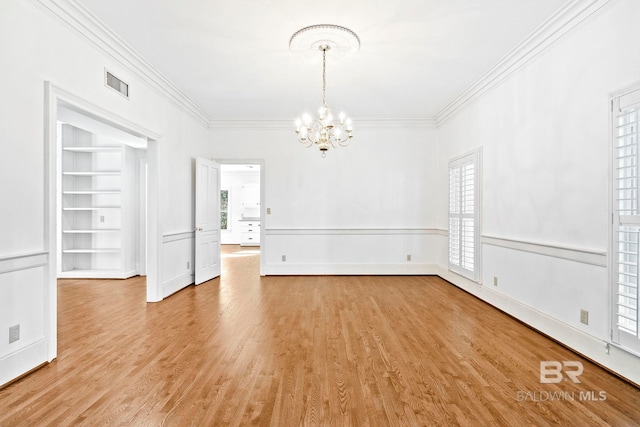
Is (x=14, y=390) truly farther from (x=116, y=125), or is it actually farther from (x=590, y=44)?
(x=590, y=44)

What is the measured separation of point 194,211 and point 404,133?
419 centimetres

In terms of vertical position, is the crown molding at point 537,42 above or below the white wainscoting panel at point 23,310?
above

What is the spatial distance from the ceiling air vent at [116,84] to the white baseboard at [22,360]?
2537 mm

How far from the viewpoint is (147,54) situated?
3887 millimetres

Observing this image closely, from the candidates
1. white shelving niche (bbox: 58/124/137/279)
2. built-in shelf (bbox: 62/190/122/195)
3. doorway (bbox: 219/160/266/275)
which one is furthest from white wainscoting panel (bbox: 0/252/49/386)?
doorway (bbox: 219/160/266/275)

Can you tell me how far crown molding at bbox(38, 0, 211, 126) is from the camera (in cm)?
286

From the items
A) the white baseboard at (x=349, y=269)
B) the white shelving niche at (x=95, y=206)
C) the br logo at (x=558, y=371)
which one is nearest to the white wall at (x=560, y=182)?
the br logo at (x=558, y=371)

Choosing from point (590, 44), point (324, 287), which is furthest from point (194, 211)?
point (590, 44)

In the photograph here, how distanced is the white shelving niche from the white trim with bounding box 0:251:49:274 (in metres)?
3.73

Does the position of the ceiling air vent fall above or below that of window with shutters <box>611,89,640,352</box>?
above

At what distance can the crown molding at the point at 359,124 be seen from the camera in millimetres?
6461

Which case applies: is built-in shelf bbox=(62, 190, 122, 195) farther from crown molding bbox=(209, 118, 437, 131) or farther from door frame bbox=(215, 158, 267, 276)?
crown molding bbox=(209, 118, 437, 131)

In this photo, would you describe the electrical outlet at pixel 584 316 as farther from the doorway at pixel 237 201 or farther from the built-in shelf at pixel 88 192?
the doorway at pixel 237 201

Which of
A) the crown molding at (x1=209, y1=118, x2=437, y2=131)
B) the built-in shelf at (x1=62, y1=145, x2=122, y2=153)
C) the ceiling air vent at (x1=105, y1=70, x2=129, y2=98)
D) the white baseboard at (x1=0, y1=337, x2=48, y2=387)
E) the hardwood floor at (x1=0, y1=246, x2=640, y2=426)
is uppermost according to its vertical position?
the crown molding at (x1=209, y1=118, x2=437, y2=131)
